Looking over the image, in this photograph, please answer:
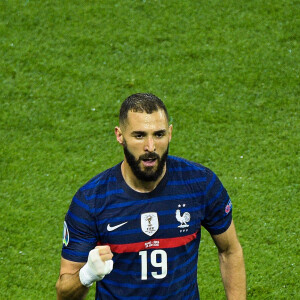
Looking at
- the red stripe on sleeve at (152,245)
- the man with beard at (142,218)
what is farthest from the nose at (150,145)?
the red stripe on sleeve at (152,245)

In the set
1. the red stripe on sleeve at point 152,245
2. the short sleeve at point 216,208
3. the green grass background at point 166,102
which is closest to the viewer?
the red stripe on sleeve at point 152,245

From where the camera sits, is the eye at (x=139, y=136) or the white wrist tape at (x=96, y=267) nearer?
the white wrist tape at (x=96, y=267)

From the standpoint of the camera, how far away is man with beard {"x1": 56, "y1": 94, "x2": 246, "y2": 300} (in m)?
4.37

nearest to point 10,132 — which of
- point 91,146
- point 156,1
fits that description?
point 91,146

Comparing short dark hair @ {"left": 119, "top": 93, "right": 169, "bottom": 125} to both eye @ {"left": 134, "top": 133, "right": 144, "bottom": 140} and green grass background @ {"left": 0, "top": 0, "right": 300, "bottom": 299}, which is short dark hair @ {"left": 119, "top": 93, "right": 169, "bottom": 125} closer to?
eye @ {"left": 134, "top": 133, "right": 144, "bottom": 140}

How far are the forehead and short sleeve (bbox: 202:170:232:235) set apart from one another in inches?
21.7

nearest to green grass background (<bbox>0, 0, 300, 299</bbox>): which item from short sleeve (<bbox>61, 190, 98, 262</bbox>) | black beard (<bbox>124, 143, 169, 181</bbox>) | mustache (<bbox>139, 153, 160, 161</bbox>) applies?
short sleeve (<bbox>61, 190, 98, 262</bbox>)

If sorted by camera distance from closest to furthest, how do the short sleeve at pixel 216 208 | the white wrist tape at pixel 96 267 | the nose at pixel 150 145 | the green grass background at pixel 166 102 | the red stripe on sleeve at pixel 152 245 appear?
1. the white wrist tape at pixel 96 267
2. the nose at pixel 150 145
3. the red stripe on sleeve at pixel 152 245
4. the short sleeve at pixel 216 208
5. the green grass background at pixel 166 102

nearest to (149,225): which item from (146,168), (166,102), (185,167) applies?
(146,168)

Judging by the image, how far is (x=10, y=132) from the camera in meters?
9.96

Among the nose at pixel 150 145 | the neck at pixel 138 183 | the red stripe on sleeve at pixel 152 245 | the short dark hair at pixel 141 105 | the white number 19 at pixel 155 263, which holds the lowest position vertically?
the white number 19 at pixel 155 263

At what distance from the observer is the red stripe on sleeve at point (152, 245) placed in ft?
14.4

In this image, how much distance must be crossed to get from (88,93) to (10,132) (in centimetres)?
141

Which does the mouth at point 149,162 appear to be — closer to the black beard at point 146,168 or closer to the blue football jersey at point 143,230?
the black beard at point 146,168
